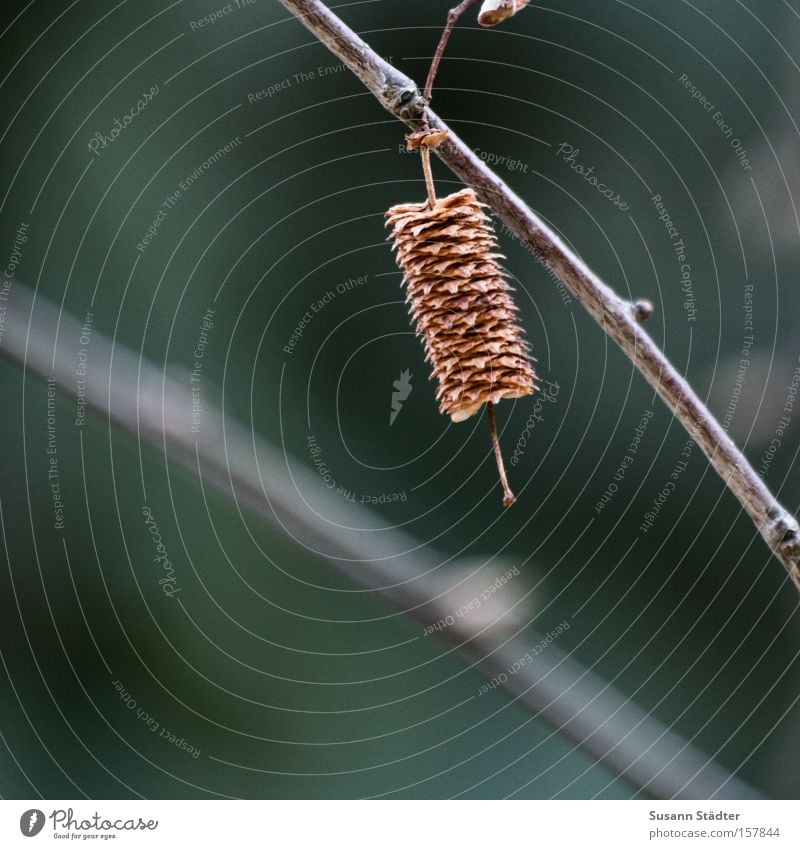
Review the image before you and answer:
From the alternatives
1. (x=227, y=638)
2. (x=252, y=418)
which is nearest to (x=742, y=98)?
(x=252, y=418)

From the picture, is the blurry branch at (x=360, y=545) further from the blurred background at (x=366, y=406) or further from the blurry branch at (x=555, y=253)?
the blurry branch at (x=555, y=253)

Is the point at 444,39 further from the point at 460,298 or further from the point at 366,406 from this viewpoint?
the point at 366,406

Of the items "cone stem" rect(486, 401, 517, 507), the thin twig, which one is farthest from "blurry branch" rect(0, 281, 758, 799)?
the thin twig

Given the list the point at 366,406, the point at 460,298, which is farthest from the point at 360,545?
the point at 460,298

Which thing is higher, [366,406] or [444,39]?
[444,39]

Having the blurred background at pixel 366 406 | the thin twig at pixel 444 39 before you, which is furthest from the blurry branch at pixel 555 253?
the blurred background at pixel 366 406

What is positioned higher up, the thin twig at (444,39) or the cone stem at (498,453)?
the thin twig at (444,39)
